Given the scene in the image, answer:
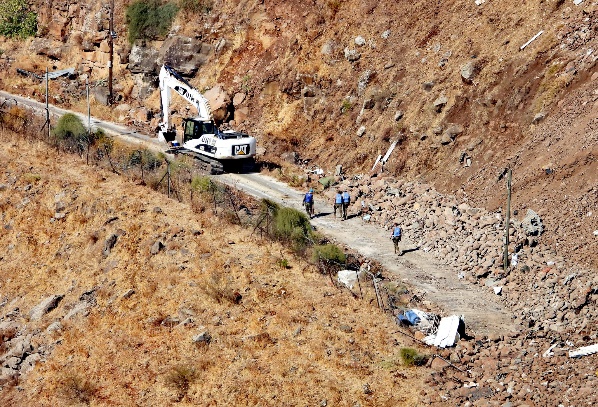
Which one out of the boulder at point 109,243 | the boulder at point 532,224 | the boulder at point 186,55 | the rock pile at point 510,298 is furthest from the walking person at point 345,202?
the boulder at point 186,55

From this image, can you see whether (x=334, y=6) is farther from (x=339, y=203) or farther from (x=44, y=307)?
(x=44, y=307)

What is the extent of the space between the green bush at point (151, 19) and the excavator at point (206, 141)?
11947 mm

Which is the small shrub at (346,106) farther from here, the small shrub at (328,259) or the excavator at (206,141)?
the small shrub at (328,259)

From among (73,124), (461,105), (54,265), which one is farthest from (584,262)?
(73,124)

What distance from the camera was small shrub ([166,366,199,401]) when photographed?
22.1 m

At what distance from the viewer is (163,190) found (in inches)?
1305

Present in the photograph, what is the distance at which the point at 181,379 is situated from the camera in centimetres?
2231

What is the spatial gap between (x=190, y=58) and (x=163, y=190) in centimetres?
1661

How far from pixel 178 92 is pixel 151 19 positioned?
13.5 m

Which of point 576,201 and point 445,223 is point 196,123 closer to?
point 445,223

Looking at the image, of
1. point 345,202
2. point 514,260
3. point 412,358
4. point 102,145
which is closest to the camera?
point 412,358

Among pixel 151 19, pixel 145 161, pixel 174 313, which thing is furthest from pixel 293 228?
pixel 151 19

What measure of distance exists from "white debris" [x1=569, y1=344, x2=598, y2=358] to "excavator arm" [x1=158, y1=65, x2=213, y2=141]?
2171 cm

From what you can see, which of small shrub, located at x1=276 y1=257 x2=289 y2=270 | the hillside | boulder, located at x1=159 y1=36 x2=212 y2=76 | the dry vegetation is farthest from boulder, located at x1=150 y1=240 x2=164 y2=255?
boulder, located at x1=159 y1=36 x2=212 y2=76
